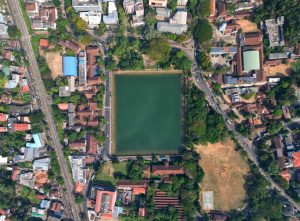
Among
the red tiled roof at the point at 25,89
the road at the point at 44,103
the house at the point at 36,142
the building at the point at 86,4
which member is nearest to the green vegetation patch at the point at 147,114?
the road at the point at 44,103

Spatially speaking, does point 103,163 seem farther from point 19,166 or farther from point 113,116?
point 19,166

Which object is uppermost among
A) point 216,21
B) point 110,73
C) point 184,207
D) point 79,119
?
point 216,21

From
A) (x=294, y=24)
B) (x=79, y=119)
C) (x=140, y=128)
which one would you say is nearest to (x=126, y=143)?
(x=140, y=128)

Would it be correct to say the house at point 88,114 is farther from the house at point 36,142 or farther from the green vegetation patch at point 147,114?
the house at point 36,142

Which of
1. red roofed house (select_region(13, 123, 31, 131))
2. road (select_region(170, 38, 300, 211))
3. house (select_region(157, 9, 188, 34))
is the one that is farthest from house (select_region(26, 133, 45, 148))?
road (select_region(170, 38, 300, 211))

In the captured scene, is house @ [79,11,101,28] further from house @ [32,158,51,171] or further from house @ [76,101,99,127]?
house @ [32,158,51,171]

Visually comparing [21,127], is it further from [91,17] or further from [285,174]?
[285,174]
